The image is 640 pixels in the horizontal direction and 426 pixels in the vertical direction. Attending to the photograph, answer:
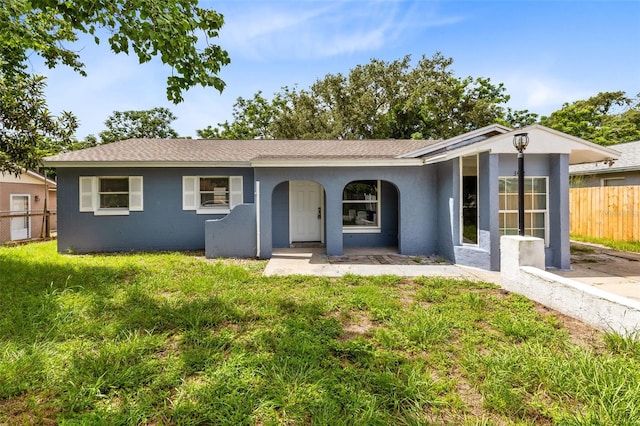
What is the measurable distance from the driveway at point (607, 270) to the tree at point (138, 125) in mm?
35438

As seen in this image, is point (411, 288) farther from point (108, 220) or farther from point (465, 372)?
point (108, 220)

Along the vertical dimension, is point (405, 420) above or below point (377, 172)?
below

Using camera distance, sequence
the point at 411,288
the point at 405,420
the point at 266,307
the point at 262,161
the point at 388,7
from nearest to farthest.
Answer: the point at 405,420 → the point at 266,307 → the point at 411,288 → the point at 388,7 → the point at 262,161

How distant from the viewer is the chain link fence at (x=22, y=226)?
11.9m

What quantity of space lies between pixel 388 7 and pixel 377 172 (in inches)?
168

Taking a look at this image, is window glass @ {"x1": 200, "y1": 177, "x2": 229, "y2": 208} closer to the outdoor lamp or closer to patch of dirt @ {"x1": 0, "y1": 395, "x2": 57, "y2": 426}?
patch of dirt @ {"x1": 0, "y1": 395, "x2": 57, "y2": 426}

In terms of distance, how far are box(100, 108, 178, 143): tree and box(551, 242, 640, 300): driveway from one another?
35.4 metres

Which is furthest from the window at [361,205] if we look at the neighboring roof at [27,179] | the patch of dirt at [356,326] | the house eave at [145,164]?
the neighboring roof at [27,179]

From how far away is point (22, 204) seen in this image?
15.3m

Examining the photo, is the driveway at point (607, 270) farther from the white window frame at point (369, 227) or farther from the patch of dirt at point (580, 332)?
the white window frame at point (369, 227)

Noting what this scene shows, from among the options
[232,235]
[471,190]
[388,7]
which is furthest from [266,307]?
[388,7]

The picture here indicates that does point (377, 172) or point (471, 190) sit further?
point (377, 172)

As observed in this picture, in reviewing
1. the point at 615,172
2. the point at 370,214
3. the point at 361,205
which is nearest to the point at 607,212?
the point at 615,172

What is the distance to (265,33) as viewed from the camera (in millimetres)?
8023
